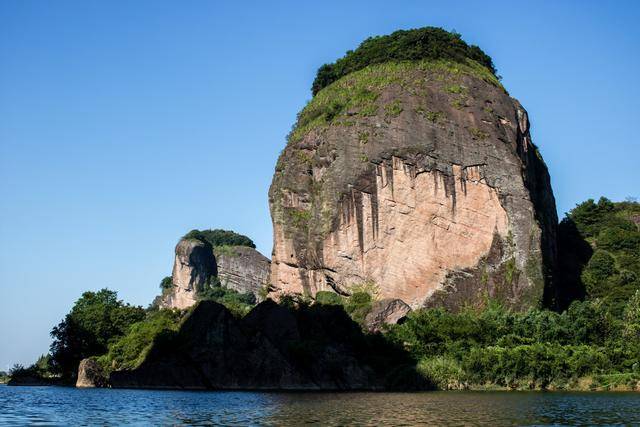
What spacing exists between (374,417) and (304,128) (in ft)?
137

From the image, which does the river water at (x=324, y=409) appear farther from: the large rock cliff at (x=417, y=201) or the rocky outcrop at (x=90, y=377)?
the large rock cliff at (x=417, y=201)

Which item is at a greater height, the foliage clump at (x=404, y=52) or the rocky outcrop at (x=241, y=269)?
the foliage clump at (x=404, y=52)

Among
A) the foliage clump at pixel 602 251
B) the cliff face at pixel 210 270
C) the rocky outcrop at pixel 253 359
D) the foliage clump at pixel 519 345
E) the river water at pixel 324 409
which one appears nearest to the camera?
the river water at pixel 324 409

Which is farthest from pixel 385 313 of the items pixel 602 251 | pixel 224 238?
pixel 224 238

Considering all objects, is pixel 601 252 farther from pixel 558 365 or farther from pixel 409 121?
pixel 558 365

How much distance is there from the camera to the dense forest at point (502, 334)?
44.8m

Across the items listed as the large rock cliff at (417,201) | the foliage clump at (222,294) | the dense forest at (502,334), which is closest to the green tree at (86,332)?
the dense forest at (502,334)

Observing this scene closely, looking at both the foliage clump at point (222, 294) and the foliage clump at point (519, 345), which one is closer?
the foliage clump at point (519, 345)

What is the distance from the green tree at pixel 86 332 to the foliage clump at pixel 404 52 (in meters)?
26.5

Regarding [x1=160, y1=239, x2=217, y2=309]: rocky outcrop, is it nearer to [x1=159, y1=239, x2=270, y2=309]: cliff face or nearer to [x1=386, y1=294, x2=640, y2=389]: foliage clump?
[x1=159, y1=239, x2=270, y2=309]: cliff face

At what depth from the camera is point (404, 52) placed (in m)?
66.8

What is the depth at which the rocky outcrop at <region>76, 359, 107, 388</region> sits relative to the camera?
51812 millimetres

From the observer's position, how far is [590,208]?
266ft

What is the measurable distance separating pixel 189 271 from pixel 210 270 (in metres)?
4.05
